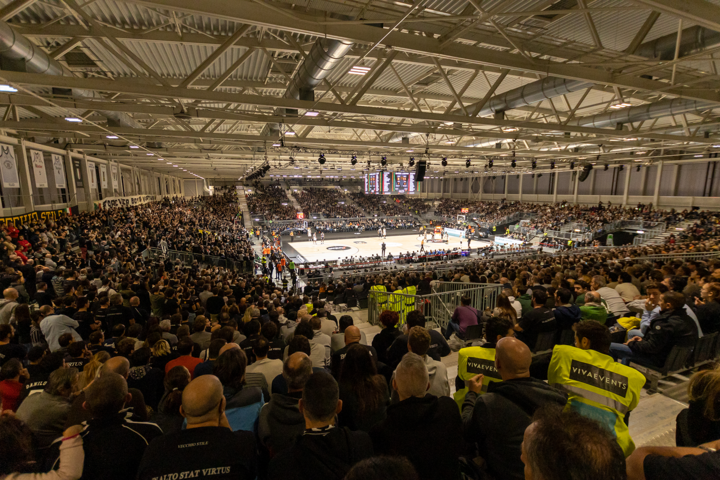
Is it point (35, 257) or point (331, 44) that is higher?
point (331, 44)

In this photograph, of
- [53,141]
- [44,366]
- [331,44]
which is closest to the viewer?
[44,366]

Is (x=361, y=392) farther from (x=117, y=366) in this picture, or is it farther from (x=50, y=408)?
(x=50, y=408)

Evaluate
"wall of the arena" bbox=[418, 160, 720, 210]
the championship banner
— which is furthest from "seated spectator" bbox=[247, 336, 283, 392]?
Answer: "wall of the arena" bbox=[418, 160, 720, 210]

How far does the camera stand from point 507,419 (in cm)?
201

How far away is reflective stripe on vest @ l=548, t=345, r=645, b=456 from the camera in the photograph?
217cm

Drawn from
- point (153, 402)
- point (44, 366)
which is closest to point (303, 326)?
point (153, 402)

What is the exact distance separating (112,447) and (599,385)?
3.09m

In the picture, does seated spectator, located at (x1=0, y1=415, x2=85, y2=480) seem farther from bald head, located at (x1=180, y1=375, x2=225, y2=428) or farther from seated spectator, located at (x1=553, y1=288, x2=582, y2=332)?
seated spectator, located at (x1=553, y1=288, x2=582, y2=332)

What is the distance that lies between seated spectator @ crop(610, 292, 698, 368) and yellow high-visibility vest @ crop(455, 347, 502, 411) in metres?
2.63

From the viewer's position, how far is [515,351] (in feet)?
7.06

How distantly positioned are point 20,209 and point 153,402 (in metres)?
18.3

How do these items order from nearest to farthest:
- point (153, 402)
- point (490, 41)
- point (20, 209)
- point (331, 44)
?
point (153, 402) → point (331, 44) → point (490, 41) → point (20, 209)

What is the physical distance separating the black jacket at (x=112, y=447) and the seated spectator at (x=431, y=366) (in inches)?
79.4

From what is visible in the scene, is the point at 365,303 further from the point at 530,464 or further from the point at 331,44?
Result: the point at 530,464
